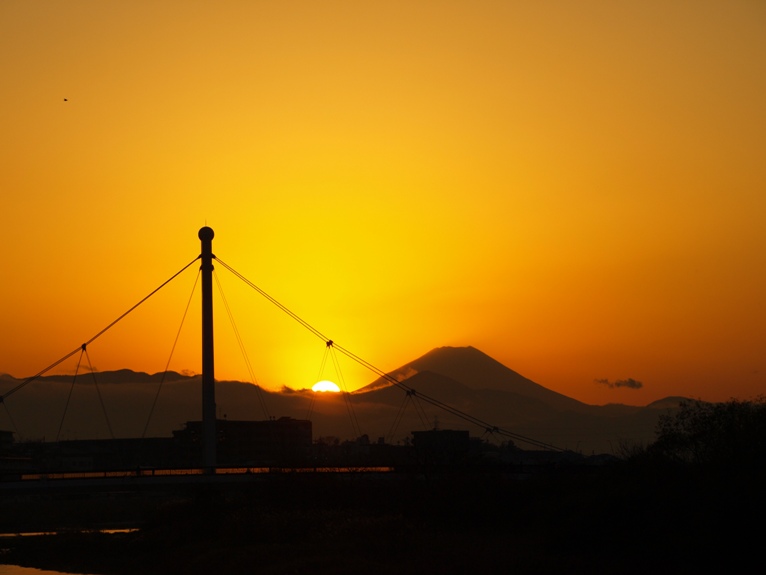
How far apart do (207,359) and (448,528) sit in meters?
24.3

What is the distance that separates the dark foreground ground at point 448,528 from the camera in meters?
43.2

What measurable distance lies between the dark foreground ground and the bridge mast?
306 centimetres

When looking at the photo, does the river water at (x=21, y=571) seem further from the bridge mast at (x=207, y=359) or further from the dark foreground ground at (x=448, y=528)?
the bridge mast at (x=207, y=359)

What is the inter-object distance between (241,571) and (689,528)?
75.0 ft

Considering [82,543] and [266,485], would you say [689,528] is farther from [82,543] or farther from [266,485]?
[82,543]

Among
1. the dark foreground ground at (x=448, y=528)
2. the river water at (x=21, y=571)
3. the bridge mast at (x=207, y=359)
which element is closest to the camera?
the dark foreground ground at (x=448, y=528)

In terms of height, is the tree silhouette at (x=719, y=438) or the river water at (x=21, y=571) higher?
the tree silhouette at (x=719, y=438)

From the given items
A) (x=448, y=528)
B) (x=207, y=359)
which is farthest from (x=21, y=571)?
(x=448, y=528)

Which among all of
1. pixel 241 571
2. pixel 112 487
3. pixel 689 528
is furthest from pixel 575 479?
pixel 112 487

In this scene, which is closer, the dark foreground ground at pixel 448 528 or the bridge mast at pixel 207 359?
the dark foreground ground at pixel 448 528

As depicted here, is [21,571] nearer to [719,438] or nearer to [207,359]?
[207,359]

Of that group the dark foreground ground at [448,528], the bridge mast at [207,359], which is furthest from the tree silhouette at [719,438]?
the bridge mast at [207,359]

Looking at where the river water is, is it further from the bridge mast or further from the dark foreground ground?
the bridge mast

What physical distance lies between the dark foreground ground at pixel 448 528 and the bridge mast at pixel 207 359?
3064 millimetres
